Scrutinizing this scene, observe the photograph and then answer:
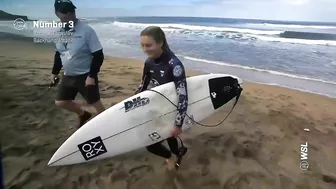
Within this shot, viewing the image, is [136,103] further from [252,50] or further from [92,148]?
[252,50]

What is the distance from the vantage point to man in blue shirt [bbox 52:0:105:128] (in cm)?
117

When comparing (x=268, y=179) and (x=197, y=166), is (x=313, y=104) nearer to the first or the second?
(x=268, y=179)

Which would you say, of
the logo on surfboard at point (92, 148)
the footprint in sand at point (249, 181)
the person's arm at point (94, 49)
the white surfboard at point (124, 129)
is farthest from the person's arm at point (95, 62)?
the footprint in sand at point (249, 181)

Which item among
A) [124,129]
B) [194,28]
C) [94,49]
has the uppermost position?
[194,28]

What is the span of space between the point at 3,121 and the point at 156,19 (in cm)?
92

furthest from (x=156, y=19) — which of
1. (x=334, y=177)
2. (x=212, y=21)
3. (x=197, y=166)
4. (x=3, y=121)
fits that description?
(x=334, y=177)

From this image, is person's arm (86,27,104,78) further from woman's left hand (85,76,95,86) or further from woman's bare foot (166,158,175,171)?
woman's bare foot (166,158,175,171)

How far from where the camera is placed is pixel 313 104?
1.60m

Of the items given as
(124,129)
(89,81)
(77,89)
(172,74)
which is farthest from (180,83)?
(77,89)

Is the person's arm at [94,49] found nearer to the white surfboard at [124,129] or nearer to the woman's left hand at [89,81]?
the woman's left hand at [89,81]

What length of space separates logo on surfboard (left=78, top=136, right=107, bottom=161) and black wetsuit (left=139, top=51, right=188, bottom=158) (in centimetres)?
21

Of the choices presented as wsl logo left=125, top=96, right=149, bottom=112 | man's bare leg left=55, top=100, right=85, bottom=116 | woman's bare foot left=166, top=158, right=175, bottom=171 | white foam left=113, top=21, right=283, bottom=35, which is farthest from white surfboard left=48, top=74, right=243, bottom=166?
white foam left=113, top=21, right=283, bottom=35

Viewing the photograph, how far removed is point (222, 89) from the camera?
53.2 inches

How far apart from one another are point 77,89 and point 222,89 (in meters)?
0.69
